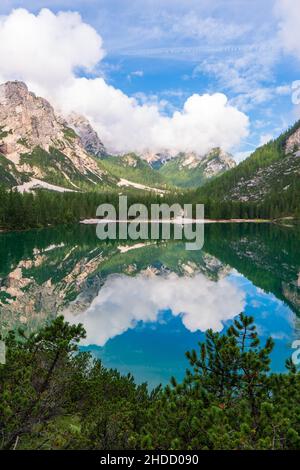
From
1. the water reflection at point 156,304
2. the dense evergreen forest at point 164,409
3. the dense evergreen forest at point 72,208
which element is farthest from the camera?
the dense evergreen forest at point 72,208

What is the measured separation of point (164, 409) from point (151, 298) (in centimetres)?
2868

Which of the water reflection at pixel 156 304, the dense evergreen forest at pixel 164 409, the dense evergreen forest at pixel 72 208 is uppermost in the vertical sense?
the dense evergreen forest at pixel 72 208

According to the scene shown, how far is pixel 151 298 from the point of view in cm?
3675

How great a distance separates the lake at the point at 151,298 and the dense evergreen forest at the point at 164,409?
841 cm

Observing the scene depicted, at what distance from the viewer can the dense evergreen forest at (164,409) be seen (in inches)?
291

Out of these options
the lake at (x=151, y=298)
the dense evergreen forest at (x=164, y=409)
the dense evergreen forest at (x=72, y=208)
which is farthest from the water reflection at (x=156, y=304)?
the dense evergreen forest at (x=72, y=208)

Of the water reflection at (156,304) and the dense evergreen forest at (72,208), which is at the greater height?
the dense evergreen forest at (72,208)

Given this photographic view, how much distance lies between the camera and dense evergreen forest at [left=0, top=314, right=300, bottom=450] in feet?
24.3

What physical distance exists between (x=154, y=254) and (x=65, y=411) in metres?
62.4

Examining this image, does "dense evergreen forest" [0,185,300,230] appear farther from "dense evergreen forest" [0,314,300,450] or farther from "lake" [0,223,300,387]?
"dense evergreen forest" [0,314,300,450]

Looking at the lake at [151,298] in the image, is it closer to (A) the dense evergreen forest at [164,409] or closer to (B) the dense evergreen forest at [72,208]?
(A) the dense evergreen forest at [164,409]

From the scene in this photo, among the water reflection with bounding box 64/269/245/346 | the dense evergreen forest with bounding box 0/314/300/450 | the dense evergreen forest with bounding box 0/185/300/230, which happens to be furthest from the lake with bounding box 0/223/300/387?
the dense evergreen forest with bounding box 0/185/300/230

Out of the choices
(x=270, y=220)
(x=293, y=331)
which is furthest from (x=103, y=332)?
(x=270, y=220)
